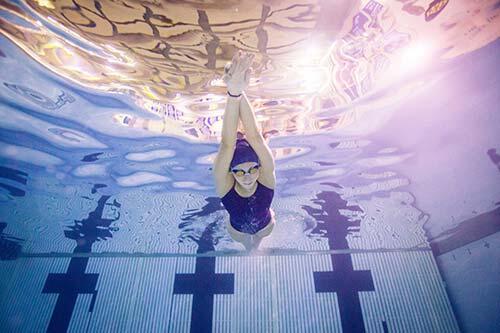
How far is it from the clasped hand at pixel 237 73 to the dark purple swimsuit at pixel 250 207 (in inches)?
91.6

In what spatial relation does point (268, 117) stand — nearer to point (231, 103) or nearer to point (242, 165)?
point (242, 165)

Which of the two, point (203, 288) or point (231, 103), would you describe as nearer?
point (231, 103)

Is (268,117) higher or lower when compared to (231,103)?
higher

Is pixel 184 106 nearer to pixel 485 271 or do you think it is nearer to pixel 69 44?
pixel 69 44

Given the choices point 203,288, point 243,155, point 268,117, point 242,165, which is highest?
point 268,117

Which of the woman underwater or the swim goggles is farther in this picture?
the swim goggles

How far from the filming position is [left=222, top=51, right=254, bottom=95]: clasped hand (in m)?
3.53

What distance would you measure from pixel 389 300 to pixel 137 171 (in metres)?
11.5

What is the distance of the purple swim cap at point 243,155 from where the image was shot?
4855 millimetres

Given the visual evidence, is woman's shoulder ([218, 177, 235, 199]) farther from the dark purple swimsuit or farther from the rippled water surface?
the rippled water surface

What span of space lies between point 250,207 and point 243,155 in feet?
4.75

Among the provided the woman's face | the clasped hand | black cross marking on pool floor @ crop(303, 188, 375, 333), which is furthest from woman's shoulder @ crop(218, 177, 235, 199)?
black cross marking on pool floor @ crop(303, 188, 375, 333)

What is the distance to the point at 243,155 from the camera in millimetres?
4859

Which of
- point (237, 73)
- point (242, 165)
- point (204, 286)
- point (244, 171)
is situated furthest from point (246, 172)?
point (204, 286)
